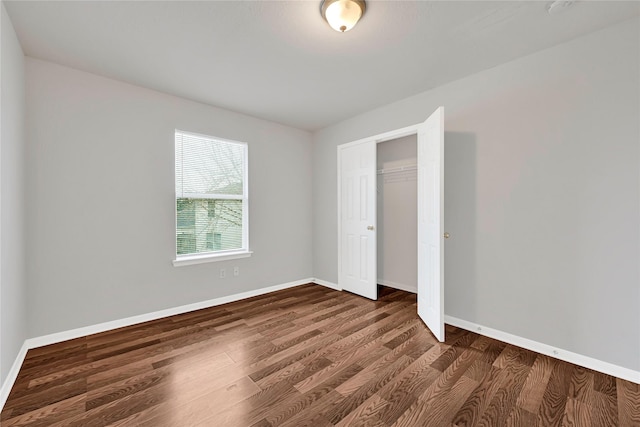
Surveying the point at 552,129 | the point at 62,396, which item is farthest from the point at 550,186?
the point at 62,396

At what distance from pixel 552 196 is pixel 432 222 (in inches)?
38.2

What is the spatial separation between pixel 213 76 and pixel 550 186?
3265mm

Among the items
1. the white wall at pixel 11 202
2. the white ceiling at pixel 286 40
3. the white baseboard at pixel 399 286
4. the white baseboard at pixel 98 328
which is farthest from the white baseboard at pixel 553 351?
the white wall at pixel 11 202

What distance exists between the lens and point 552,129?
92.4 inches

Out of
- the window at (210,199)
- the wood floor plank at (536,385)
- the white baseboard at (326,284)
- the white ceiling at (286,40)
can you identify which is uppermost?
the white ceiling at (286,40)

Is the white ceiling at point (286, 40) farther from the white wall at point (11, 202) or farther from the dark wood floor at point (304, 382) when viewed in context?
the dark wood floor at point (304, 382)

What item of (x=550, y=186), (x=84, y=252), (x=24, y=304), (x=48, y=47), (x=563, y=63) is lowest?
(x=24, y=304)

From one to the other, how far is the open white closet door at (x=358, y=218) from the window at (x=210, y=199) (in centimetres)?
143

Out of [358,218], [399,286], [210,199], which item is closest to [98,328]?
[210,199]

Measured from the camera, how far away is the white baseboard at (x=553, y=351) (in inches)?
79.7

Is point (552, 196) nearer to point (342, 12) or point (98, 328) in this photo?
point (342, 12)

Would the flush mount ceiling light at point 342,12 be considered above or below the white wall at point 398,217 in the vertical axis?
above

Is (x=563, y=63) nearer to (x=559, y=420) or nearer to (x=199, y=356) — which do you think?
(x=559, y=420)

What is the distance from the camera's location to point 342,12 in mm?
1814
